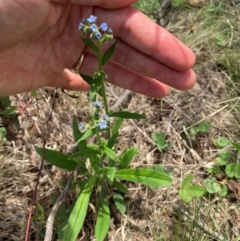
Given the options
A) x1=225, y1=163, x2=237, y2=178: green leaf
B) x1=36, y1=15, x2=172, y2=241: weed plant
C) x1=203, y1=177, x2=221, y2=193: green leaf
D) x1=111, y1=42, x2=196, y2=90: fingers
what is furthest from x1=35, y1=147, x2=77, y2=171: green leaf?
x1=225, y1=163, x2=237, y2=178: green leaf

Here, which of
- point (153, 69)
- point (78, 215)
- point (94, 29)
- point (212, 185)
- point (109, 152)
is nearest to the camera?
point (94, 29)

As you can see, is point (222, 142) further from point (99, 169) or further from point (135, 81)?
point (99, 169)

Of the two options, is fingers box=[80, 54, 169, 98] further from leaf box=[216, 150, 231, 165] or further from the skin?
leaf box=[216, 150, 231, 165]

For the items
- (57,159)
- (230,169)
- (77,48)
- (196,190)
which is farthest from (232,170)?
(77,48)

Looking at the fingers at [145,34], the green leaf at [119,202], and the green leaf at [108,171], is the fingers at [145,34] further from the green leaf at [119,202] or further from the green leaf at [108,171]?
the green leaf at [119,202]

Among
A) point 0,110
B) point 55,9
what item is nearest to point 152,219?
point 0,110

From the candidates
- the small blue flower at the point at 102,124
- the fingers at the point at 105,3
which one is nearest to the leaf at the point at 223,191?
the small blue flower at the point at 102,124
